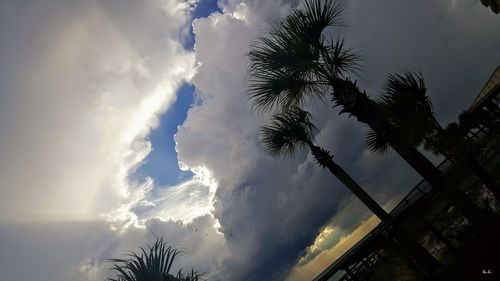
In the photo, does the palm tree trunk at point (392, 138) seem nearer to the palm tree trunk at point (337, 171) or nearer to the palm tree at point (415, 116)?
the palm tree at point (415, 116)

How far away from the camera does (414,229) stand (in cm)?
855

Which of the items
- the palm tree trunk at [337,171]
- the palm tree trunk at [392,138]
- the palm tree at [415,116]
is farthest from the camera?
the palm tree trunk at [337,171]

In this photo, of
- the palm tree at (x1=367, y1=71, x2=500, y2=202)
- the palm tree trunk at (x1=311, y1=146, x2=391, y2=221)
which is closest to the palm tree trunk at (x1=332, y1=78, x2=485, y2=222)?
the palm tree at (x1=367, y1=71, x2=500, y2=202)

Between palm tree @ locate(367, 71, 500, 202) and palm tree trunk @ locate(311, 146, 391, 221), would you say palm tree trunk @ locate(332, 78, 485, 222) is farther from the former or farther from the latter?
palm tree trunk @ locate(311, 146, 391, 221)

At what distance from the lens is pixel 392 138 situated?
9625 mm

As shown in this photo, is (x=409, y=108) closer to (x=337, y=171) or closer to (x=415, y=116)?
(x=415, y=116)

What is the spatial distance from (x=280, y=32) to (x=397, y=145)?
15.7 ft

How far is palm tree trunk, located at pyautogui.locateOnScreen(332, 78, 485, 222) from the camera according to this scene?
25.7 ft

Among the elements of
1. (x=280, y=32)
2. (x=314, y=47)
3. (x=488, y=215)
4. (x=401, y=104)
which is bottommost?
(x=488, y=215)

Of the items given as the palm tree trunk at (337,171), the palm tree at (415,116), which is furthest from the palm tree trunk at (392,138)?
the palm tree trunk at (337,171)

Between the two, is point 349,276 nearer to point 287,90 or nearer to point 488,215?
point 488,215

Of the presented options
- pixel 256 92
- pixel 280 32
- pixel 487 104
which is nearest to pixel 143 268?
A: pixel 256 92

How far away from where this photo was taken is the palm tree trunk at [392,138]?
7840mm

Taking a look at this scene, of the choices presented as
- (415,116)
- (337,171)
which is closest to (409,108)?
(415,116)
